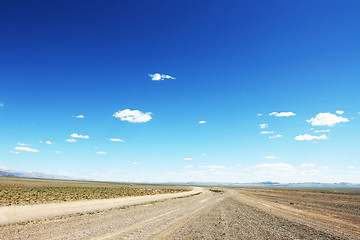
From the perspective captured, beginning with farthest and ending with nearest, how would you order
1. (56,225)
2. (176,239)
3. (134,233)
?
(56,225), (134,233), (176,239)

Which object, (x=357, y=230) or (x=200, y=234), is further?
(x=357, y=230)

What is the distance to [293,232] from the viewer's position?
44.7 ft

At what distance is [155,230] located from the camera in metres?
13.3

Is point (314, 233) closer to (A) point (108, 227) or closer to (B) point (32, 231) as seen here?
(A) point (108, 227)

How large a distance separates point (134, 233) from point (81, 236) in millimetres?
2805

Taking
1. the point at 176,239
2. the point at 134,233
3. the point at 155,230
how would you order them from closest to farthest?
1. the point at 176,239
2. the point at 134,233
3. the point at 155,230

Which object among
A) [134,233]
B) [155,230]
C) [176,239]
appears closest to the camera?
[176,239]

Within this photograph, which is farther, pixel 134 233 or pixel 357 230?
pixel 357 230

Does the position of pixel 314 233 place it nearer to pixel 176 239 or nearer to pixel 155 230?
pixel 176 239

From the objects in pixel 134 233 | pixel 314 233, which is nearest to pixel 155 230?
pixel 134 233

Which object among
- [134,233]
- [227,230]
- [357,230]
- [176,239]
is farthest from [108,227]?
[357,230]

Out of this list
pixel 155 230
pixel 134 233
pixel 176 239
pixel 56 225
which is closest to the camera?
pixel 176 239

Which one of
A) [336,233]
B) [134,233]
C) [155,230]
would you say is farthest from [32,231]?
[336,233]

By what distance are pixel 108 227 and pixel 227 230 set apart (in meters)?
7.66
